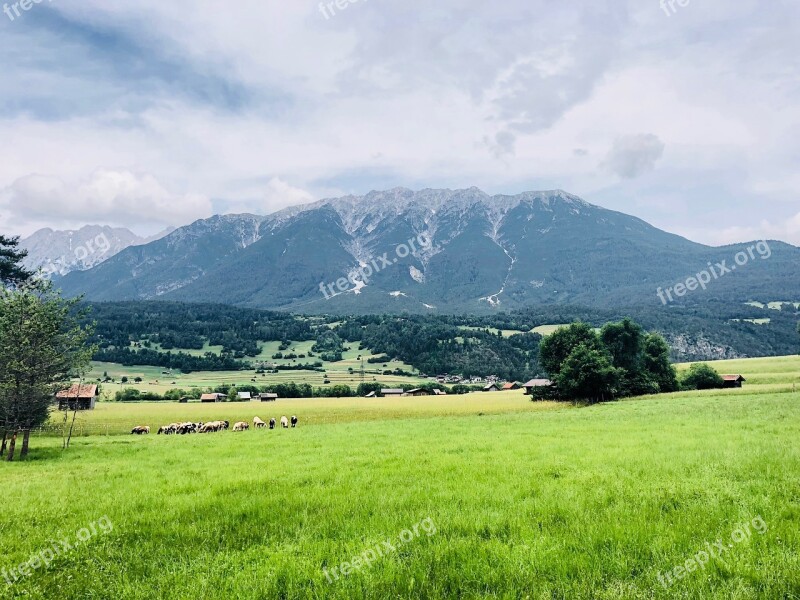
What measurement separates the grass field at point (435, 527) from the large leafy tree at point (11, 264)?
56.9 meters

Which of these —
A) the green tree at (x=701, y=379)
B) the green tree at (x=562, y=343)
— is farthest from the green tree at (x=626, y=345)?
the green tree at (x=701, y=379)

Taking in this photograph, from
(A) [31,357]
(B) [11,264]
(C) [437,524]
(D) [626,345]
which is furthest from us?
(D) [626,345]

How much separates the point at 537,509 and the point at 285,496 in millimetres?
6014

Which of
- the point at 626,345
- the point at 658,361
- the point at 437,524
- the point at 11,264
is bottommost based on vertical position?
the point at 437,524

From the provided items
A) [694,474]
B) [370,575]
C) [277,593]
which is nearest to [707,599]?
[370,575]

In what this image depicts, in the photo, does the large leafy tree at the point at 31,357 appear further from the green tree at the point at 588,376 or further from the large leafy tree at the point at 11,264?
the green tree at the point at 588,376

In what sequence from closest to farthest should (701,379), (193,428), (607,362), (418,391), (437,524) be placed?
(437,524) < (193,428) < (607,362) < (701,379) < (418,391)

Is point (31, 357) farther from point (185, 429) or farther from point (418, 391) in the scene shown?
point (418, 391)

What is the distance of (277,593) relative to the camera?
22.0ft

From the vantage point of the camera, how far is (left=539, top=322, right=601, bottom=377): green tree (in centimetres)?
7581

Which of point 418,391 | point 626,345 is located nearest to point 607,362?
point 626,345

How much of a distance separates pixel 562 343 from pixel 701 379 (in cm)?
3422

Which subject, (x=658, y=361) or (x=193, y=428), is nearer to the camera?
(x=193, y=428)

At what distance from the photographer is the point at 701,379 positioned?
89938 mm
